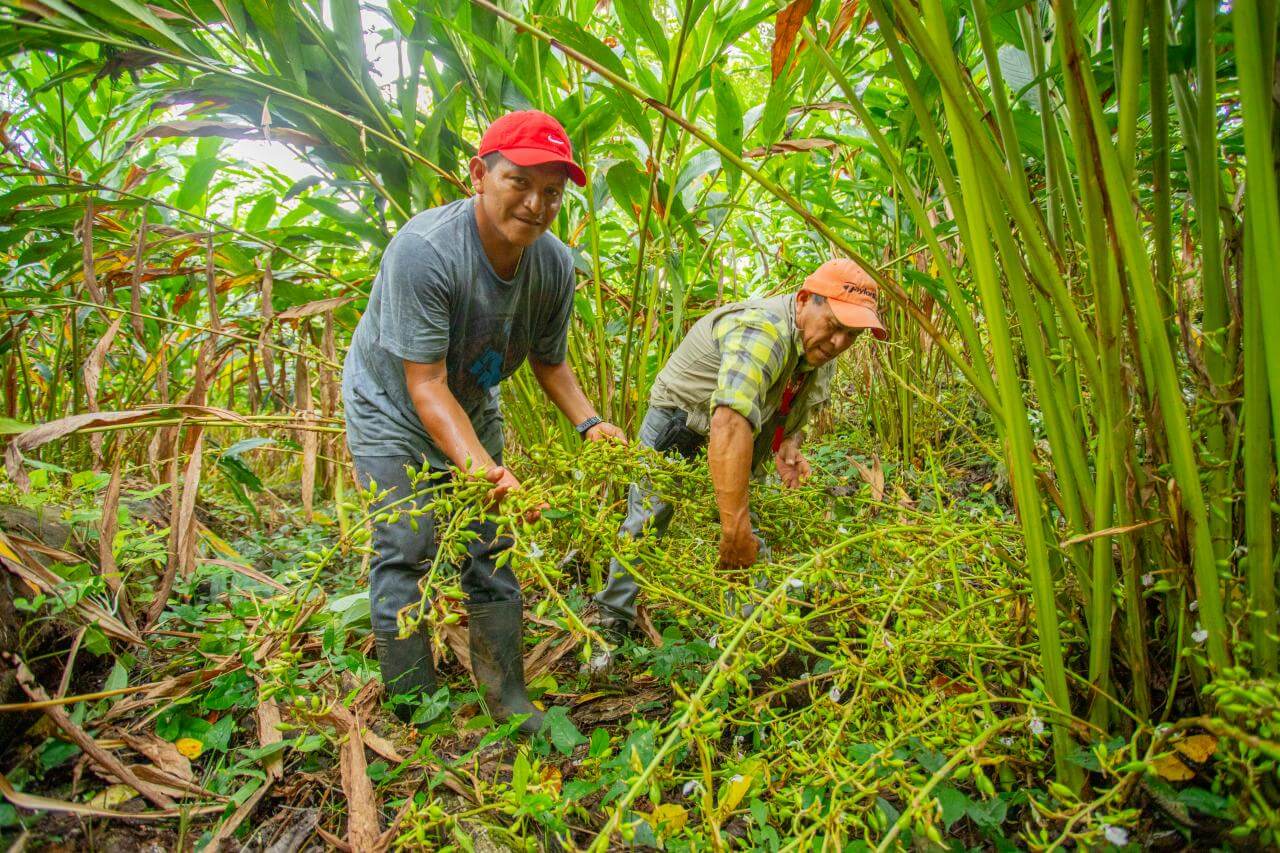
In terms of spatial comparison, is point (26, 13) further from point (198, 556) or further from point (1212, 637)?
point (1212, 637)

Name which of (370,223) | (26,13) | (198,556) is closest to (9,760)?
(198,556)

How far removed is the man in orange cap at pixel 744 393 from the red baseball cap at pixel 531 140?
66 cm

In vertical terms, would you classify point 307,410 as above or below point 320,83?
below

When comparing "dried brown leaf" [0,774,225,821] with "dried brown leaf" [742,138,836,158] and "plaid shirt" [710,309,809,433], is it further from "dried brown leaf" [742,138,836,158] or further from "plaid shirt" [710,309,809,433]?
"dried brown leaf" [742,138,836,158]

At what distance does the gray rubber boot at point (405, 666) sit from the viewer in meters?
Result: 1.69

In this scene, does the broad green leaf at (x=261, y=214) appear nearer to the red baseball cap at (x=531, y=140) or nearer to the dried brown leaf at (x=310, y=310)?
the dried brown leaf at (x=310, y=310)

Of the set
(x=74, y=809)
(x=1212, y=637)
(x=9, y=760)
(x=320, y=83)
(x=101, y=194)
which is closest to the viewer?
(x=1212, y=637)

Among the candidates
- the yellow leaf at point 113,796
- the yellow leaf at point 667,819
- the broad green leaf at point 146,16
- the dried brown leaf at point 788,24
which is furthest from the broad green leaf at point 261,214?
the yellow leaf at point 667,819

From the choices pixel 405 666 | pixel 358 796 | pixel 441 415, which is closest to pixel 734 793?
pixel 358 796

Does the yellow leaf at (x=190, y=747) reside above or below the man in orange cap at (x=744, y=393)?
below

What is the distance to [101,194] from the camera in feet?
8.39

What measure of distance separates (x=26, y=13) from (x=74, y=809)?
4.86 ft

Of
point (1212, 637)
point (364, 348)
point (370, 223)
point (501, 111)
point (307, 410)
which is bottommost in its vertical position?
point (1212, 637)

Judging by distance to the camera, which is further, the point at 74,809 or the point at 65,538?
the point at 65,538
